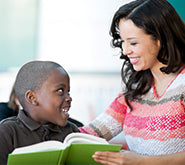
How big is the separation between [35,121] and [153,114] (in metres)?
0.55

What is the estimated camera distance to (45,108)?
1.38 m

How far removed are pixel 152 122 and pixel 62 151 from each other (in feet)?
1.85

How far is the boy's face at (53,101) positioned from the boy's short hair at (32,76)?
0.02 m

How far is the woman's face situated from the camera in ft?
4.89

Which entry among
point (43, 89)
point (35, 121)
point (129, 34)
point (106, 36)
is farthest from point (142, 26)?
point (106, 36)

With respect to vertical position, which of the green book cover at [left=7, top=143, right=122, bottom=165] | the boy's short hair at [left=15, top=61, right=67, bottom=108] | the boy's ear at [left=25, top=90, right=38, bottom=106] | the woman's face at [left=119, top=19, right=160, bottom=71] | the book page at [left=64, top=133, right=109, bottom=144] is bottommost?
the green book cover at [left=7, top=143, right=122, bottom=165]

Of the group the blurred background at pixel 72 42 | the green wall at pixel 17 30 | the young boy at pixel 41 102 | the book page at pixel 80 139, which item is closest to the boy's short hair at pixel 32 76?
the young boy at pixel 41 102

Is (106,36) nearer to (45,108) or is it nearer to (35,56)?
(35,56)

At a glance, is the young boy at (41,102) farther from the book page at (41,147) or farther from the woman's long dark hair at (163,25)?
the woman's long dark hair at (163,25)

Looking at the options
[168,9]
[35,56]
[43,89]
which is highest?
[168,9]

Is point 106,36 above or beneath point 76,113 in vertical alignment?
above

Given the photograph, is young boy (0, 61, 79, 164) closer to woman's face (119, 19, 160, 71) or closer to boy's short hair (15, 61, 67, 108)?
boy's short hair (15, 61, 67, 108)

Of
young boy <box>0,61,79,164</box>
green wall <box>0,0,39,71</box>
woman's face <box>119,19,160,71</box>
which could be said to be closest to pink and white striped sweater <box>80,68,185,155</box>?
woman's face <box>119,19,160,71</box>

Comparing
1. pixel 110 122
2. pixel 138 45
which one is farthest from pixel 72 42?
pixel 138 45
